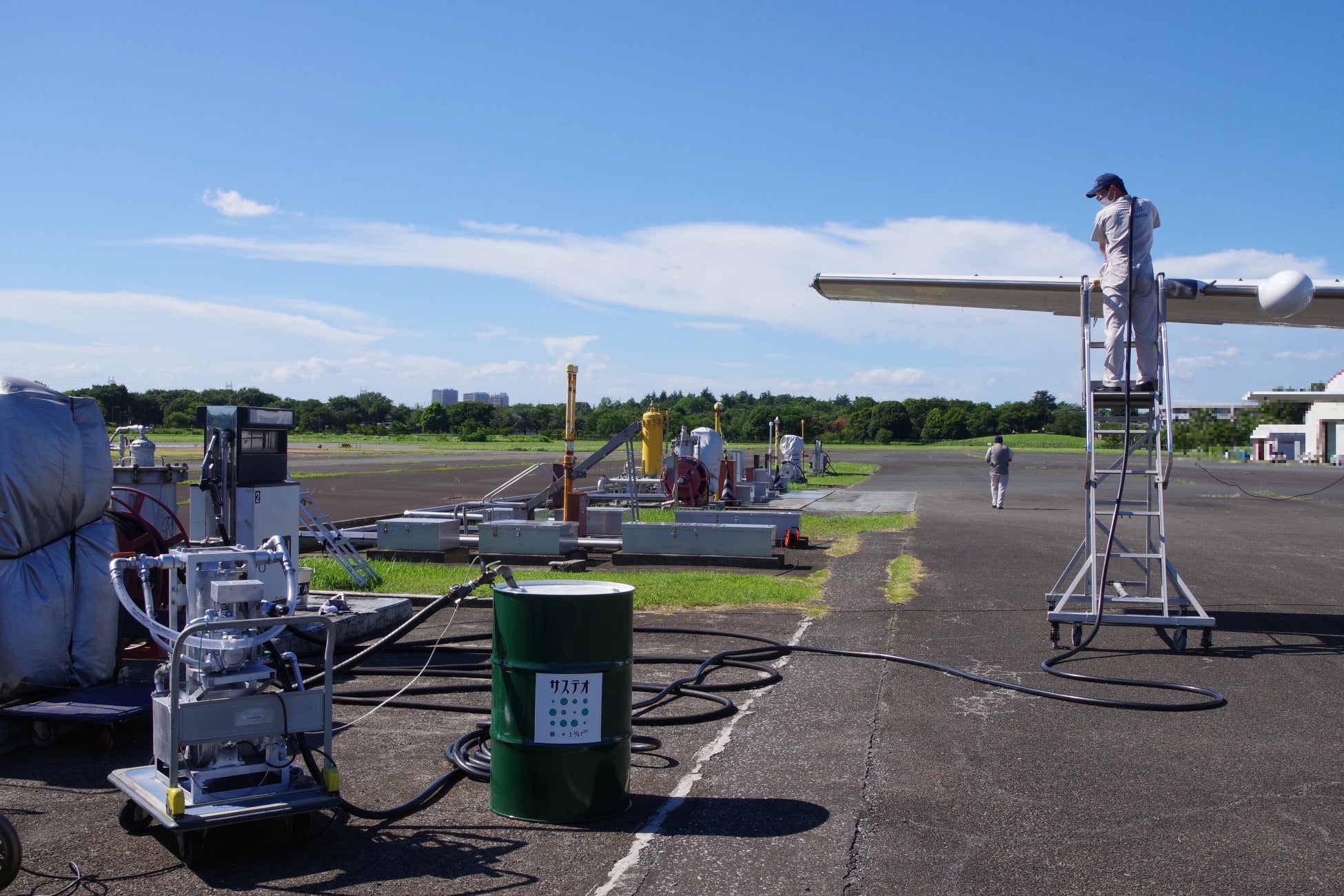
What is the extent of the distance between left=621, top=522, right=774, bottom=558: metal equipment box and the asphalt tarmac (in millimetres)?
5149

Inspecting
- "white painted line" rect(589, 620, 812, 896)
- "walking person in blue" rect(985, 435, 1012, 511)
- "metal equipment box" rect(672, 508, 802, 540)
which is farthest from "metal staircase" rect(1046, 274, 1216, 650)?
"walking person in blue" rect(985, 435, 1012, 511)

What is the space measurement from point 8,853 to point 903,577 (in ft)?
36.9

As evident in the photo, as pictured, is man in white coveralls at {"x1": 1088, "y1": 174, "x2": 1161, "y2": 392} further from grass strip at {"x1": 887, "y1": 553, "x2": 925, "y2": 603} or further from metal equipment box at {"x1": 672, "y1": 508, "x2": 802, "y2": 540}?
metal equipment box at {"x1": 672, "y1": 508, "x2": 802, "y2": 540}

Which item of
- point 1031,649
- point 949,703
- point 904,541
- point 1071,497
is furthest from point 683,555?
point 1071,497

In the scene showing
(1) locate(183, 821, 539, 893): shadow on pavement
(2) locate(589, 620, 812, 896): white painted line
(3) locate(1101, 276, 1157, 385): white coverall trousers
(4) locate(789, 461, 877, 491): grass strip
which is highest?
(3) locate(1101, 276, 1157, 385): white coverall trousers

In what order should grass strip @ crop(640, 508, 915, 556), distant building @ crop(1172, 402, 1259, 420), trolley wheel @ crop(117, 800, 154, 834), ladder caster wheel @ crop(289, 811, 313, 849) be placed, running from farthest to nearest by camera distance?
distant building @ crop(1172, 402, 1259, 420)
grass strip @ crop(640, 508, 915, 556)
trolley wheel @ crop(117, 800, 154, 834)
ladder caster wheel @ crop(289, 811, 313, 849)

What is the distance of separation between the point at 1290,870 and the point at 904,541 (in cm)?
1395

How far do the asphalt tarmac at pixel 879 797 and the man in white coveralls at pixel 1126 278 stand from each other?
106 inches

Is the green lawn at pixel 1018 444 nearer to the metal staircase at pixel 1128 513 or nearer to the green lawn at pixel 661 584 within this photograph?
the green lawn at pixel 661 584

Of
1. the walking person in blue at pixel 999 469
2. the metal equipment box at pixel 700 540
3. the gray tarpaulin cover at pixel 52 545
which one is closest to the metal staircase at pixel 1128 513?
the metal equipment box at pixel 700 540

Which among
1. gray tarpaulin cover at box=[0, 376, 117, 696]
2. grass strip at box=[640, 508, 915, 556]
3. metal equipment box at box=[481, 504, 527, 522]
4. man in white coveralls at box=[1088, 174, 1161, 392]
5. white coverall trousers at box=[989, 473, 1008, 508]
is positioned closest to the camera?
gray tarpaulin cover at box=[0, 376, 117, 696]

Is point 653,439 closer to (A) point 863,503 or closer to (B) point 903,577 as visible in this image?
(A) point 863,503

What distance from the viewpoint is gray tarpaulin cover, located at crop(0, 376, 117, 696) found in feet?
21.2

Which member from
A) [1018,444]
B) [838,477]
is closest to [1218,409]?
[1018,444]
